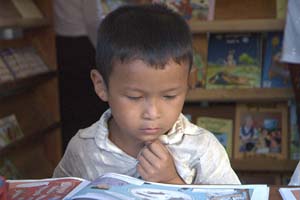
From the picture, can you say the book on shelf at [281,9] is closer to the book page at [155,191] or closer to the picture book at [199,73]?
the picture book at [199,73]

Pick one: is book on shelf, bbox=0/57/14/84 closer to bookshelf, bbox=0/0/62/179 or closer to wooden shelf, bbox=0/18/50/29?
bookshelf, bbox=0/0/62/179

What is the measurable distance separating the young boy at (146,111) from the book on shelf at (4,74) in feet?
4.62

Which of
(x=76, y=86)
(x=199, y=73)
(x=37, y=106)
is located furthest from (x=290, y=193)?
(x=76, y=86)

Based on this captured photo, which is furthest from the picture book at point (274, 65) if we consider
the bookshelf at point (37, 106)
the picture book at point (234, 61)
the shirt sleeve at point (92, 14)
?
the bookshelf at point (37, 106)

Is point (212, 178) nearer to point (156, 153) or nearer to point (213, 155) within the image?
point (213, 155)

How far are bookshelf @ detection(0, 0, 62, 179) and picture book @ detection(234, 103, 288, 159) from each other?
4.02 ft

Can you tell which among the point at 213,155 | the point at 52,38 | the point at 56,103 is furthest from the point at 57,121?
the point at 213,155

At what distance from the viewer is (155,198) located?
2.77ft

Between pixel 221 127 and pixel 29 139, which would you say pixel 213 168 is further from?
pixel 29 139

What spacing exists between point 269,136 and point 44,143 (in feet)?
4.90

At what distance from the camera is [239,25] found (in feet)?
8.36

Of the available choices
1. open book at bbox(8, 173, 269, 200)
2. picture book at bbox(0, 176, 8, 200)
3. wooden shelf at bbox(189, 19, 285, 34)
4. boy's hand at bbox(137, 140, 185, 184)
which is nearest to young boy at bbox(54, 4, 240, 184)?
boy's hand at bbox(137, 140, 185, 184)

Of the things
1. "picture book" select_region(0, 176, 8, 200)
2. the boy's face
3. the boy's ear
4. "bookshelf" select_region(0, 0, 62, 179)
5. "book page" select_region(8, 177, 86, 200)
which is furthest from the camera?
"bookshelf" select_region(0, 0, 62, 179)

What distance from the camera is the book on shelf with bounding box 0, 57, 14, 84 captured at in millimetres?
2638
